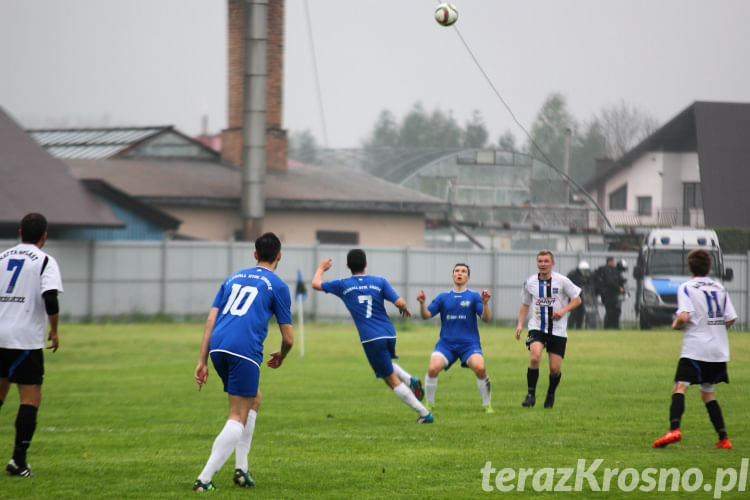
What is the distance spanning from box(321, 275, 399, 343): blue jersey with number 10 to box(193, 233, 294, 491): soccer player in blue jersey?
3871 mm

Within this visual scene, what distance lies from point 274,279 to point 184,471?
2032 millimetres

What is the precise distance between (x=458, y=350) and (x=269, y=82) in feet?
107

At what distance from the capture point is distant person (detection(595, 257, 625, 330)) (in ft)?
101

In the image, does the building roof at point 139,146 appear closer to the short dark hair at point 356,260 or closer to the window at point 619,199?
the window at point 619,199

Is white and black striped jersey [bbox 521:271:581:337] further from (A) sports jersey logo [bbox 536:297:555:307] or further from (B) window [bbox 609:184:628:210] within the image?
(B) window [bbox 609:184:628:210]

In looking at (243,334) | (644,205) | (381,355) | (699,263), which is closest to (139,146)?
(644,205)

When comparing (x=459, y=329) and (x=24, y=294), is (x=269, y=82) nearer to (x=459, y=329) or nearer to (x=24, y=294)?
(x=459, y=329)

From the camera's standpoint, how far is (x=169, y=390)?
1606 cm

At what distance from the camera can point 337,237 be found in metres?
41.8

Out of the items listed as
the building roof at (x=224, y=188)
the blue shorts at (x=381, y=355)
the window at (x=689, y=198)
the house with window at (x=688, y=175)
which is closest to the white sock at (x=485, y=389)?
the blue shorts at (x=381, y=355)

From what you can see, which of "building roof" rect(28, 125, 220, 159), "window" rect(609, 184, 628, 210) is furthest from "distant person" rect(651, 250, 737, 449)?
"building roof" rect(28, 125, 220, 159)

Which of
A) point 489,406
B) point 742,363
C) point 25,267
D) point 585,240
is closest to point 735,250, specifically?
point 585,240

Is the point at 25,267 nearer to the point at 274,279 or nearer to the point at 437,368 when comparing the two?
the point at 274,279

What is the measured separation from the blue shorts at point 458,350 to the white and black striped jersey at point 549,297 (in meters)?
0.89
